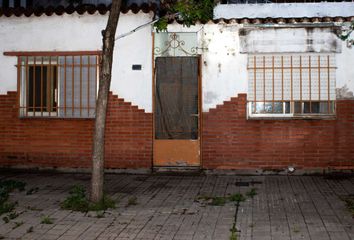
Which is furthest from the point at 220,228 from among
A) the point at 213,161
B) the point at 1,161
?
the point at 1,161

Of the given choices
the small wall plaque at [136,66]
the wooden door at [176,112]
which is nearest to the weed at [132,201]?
the wooden door at [176,112]

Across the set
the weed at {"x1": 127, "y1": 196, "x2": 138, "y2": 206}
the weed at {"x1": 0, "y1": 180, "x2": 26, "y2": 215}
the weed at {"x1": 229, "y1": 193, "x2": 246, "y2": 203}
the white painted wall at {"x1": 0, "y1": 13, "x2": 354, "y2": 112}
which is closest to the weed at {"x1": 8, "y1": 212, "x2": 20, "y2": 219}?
the weed at {"x1": 0, "y1": 180, "x2": 26, "y2": 215}

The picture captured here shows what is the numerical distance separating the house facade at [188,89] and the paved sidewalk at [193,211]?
2.71 ft

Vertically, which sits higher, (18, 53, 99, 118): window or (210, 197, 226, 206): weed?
(18, 53, 99, 118): window

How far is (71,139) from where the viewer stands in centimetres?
1067

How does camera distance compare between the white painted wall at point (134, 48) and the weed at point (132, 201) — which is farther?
the white painted wall at point (134, 48)

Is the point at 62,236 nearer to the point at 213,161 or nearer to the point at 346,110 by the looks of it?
the point at 213,161

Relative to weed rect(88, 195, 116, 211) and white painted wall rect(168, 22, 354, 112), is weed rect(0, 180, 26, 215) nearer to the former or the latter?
weed rect(88, 195, 116, 211)

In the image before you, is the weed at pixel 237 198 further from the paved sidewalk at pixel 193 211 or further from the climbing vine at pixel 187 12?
the climbing vine at pixel 187 12

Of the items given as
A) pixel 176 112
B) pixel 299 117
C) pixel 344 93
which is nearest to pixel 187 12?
pixel 176 112

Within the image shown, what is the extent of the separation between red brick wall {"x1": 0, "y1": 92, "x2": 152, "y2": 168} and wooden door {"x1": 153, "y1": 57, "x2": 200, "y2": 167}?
0.28m

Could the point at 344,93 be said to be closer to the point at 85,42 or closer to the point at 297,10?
the point at 297,10

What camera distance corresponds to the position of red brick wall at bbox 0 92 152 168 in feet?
34.3

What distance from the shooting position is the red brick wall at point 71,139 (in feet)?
34.3
